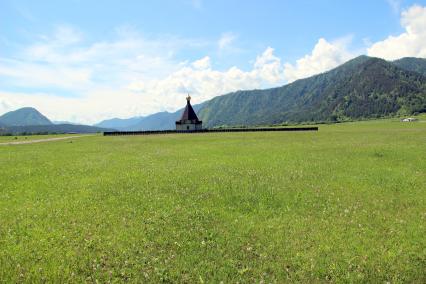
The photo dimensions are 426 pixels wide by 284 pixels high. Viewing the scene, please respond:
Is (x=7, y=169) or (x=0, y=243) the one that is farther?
(x=7, y=169)

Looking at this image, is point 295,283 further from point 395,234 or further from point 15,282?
point 15,282

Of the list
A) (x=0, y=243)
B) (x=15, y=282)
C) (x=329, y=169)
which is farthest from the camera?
(x=329, y=169)

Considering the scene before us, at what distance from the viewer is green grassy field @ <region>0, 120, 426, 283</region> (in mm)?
9281

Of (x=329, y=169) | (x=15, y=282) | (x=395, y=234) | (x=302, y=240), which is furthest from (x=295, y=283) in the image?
(x=329, y=169)

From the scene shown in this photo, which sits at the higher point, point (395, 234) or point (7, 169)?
point (7, 169)

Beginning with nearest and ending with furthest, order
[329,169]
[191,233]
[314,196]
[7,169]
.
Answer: [191,233] → [314,196] → [329,169] → [7,169]

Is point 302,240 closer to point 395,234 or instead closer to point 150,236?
point 395,234

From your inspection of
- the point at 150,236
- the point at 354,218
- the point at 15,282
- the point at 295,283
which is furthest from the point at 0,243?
the point at 354,218

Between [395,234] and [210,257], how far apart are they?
22.6 ft

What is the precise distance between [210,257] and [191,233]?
1.88m

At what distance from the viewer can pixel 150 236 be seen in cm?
1143

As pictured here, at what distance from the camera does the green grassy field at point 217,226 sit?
928 cm

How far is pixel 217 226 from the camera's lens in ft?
40.9

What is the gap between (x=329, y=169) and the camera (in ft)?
75.3
